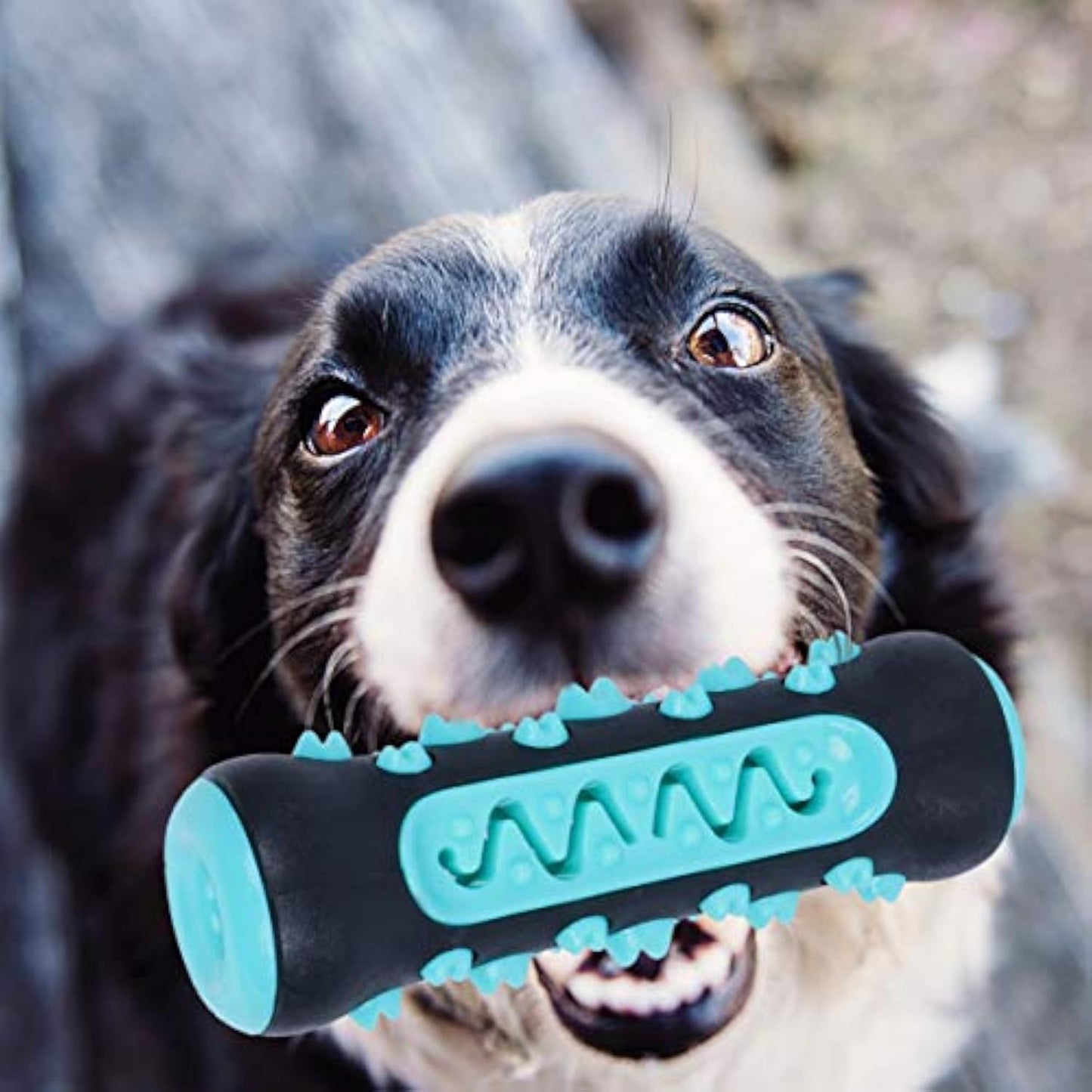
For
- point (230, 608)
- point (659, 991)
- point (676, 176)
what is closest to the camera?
point (659, 991)

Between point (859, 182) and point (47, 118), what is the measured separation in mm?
1951

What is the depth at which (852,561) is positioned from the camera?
152 centimetres

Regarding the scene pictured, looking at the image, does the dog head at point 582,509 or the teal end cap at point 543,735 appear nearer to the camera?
the teal end cap at point 543,735

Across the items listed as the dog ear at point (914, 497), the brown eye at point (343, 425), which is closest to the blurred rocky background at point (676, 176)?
the dog ear at point (914, 497)

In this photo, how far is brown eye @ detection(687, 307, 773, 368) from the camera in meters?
1.50

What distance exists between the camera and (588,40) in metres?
3.92

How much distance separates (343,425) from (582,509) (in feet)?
1.50

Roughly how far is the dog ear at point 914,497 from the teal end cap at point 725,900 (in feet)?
2.52

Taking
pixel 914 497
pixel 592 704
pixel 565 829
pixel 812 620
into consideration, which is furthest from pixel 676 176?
pixel 565 829

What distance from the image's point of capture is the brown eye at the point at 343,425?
4.95 feet

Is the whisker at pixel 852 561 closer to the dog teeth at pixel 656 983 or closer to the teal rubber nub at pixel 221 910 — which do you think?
the dog teeth at pixel 656 983

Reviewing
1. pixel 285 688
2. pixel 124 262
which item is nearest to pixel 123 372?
pixel 124 262

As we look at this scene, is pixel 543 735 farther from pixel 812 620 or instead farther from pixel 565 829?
pixel 812 620

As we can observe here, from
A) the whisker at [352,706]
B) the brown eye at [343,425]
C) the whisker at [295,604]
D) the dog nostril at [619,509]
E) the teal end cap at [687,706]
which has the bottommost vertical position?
the teal end cap at [687,706]
